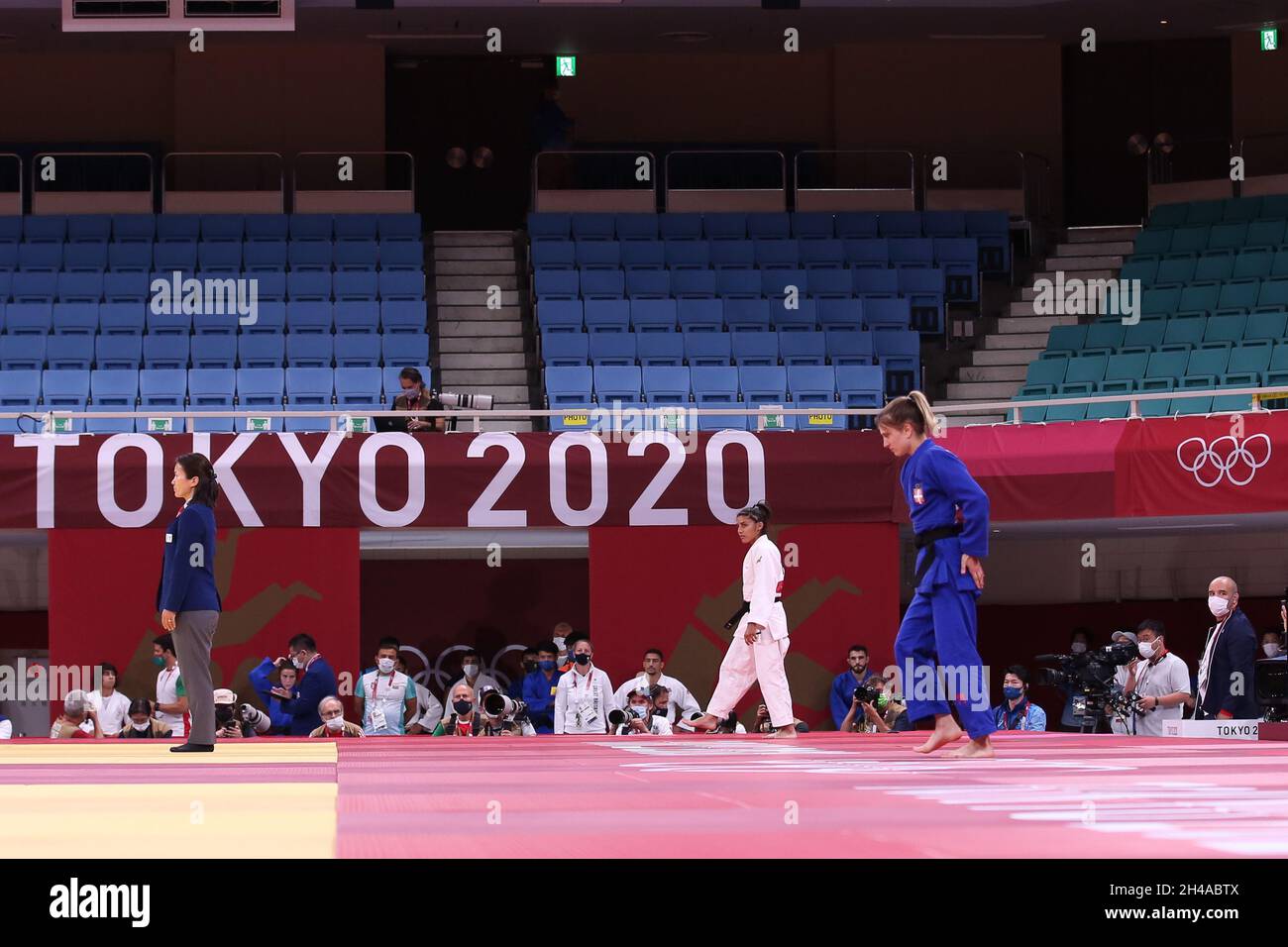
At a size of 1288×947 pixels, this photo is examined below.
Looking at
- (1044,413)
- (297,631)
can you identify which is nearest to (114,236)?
(297,631)

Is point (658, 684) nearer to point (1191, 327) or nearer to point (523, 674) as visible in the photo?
point (523, 674)

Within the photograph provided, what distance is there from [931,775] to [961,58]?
62.2ft

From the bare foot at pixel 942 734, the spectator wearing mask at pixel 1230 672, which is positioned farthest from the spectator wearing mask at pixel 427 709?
the bare foot at pixel 942 734

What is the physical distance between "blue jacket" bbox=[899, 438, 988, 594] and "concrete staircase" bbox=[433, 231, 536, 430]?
31.5 ft

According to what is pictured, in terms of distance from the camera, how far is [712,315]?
18.6 m

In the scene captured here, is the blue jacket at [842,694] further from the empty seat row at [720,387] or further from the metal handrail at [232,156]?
the metal handrail at [232,156]

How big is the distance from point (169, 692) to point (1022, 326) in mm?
10695

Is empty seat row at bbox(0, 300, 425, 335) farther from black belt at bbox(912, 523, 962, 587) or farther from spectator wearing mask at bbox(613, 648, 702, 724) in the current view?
black belt at bbox(912, 523, 962, 587)

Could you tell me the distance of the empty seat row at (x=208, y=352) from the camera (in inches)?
686

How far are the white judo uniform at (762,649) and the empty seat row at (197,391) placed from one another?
722 centimetres

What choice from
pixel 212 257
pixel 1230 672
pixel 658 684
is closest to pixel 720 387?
pixel 658 684

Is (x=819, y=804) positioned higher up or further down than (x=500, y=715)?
higher up

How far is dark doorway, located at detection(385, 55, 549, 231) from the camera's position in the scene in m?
23.1

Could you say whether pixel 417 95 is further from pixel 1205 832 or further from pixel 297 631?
pixel 1205 832
